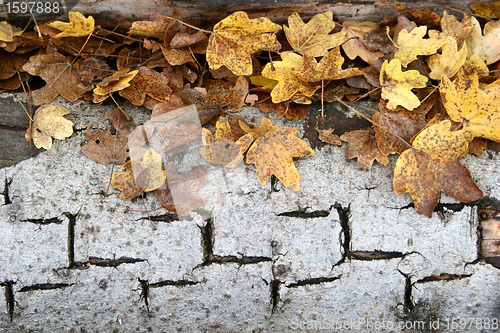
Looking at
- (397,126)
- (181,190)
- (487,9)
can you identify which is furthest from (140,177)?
(487,9)

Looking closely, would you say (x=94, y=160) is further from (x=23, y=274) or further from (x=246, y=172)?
(x=246, y=172)

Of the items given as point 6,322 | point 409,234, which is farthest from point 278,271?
point 6,322

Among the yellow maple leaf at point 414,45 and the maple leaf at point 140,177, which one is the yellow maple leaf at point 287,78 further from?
the maple leaf at point 140,177

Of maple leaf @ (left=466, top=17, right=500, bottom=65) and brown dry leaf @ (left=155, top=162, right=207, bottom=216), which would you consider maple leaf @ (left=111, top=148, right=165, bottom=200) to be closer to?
brown dry leaf @ (left=155, top=162, right=207, bottom=216)

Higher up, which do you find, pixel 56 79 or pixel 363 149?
pixel 56 79

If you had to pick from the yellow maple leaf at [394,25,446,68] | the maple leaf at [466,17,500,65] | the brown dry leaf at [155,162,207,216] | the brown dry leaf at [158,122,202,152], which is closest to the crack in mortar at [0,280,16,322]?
the brown dry leaf at [155,162,207,216]

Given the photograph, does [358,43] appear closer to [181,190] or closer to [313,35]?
[313,35]
